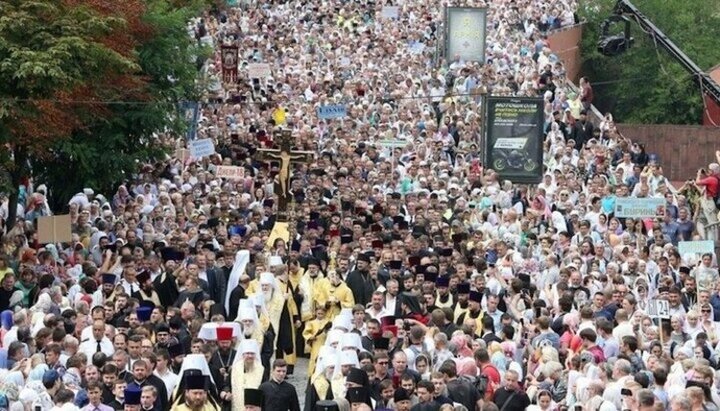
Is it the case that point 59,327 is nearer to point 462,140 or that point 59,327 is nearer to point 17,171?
point 17,171

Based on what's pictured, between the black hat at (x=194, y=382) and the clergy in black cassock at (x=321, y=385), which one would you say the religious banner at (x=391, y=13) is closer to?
the clergy in black cassock at (x=321, y=385)

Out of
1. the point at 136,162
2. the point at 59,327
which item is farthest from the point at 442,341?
the point at 136,162

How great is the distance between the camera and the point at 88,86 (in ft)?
122

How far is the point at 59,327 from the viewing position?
2566 cm

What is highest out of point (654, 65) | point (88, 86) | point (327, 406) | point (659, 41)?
point (659, 41)

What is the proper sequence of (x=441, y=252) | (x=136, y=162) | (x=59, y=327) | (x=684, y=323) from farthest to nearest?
(x=136, y=162) < (x=441, y=252) < (x=684, y=323) < (x=59, y=327)

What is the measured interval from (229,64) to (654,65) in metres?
24.8

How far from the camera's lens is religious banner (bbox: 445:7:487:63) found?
55.8 meters

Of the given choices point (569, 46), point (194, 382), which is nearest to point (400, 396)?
point (194, 382)

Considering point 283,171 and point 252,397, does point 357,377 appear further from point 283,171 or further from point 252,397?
point 283,171

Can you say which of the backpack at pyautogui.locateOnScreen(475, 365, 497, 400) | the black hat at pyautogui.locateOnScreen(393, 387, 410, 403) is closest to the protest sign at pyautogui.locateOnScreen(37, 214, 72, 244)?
the backpack at pyautogui.locateOnScreen(475, 365, 497, 400)

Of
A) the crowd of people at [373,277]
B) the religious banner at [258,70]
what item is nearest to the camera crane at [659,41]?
the crowd of people at [373,277]

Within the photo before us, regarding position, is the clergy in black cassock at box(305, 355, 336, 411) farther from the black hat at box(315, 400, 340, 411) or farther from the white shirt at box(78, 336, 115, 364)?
the white shirt at box(78, 336, 115, 364)

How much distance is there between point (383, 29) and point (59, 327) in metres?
36.1
